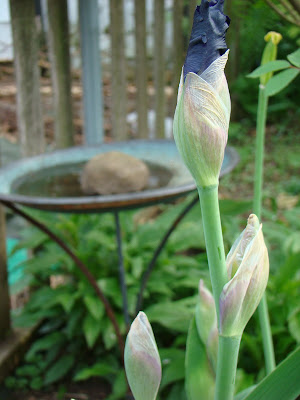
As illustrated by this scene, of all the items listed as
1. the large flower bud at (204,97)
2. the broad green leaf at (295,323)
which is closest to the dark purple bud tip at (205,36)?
the large flower bud at (204,97)

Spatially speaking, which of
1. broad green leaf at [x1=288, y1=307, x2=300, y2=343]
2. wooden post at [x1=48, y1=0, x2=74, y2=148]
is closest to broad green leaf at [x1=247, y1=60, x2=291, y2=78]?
broad green leaf at [x1=288, y1=307, x2=300, y2=343]

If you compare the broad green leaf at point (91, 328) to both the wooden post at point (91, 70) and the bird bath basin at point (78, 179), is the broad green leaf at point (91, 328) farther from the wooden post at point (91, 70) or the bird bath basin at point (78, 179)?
the wooden post at point (91, 70)

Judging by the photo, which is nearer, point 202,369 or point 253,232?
point 253,232

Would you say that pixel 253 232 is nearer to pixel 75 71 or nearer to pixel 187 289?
pixel 187 289

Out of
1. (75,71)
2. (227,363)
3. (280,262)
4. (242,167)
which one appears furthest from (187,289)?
(75,71)

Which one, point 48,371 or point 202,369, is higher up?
point 202,369

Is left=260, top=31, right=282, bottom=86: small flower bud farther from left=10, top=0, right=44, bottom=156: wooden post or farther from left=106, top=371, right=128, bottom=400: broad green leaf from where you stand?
left=10, top=0, right=44, bottom=156: wooden post
